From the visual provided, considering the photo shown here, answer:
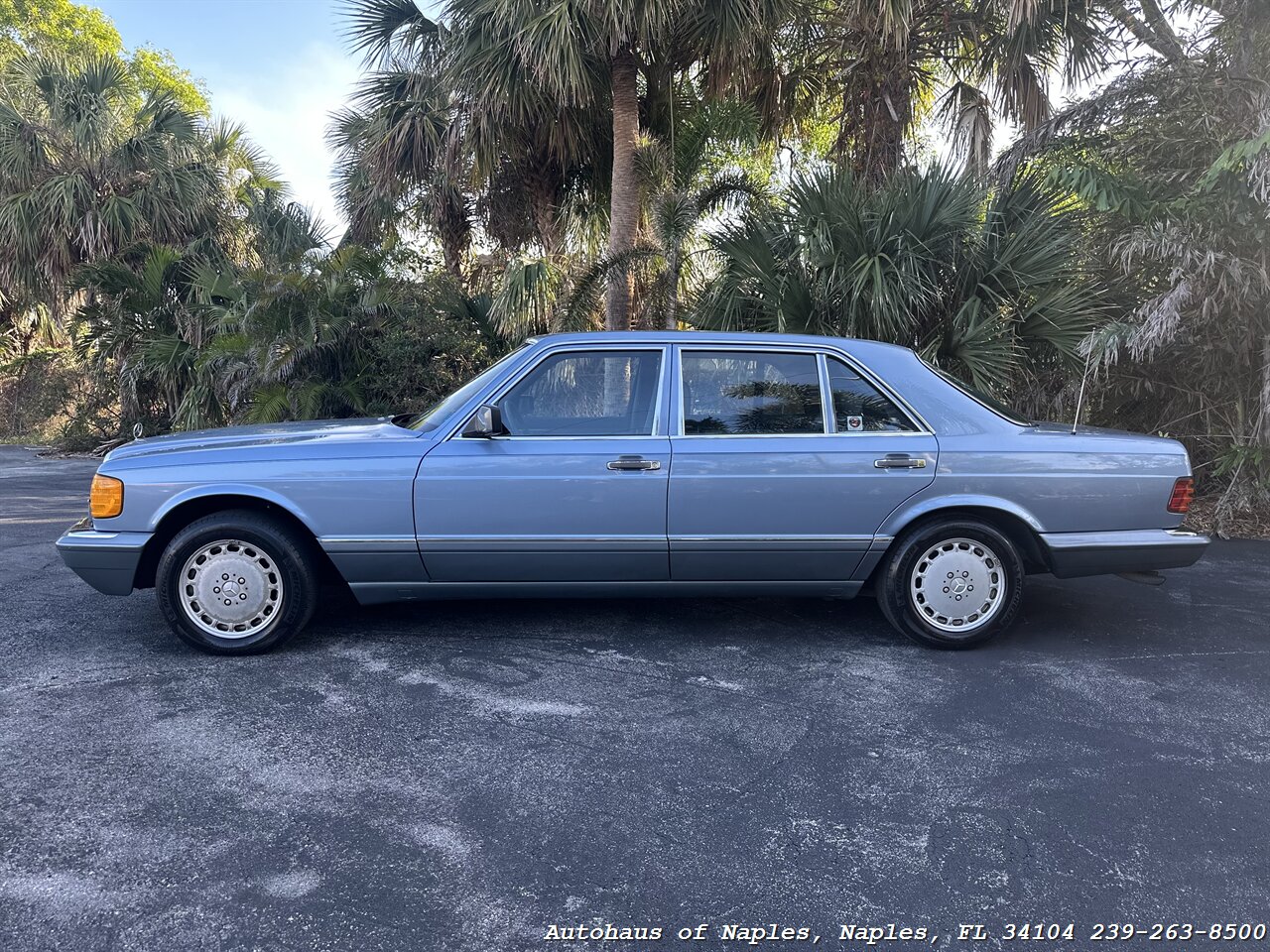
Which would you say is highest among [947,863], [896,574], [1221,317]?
[1221,317]

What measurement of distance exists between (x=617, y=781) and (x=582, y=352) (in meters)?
2.12

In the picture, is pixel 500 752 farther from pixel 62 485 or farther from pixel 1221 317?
pixel 62 485

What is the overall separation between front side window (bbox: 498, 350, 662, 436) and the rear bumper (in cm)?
207

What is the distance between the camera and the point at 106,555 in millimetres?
3857

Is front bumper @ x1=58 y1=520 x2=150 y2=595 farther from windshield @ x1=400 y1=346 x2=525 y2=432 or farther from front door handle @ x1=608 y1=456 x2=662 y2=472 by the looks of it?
front door handle @ x1=608 y1=456 x2=662 y2=472

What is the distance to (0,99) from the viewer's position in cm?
1283

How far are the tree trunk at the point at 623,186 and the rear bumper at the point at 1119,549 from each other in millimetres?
5970

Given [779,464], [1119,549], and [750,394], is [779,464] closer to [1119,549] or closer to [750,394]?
[750,394]

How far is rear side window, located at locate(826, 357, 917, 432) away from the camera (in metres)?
4.09

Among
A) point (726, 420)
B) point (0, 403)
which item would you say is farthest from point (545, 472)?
point (0, 403)

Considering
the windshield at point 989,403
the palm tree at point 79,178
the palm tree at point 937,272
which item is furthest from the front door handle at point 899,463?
the palm tree at point 79,178

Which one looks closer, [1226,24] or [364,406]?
[1226,24]

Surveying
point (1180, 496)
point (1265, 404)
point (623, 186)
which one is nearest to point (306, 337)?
point (623, 186)

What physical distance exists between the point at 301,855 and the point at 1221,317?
7689 millimetres
